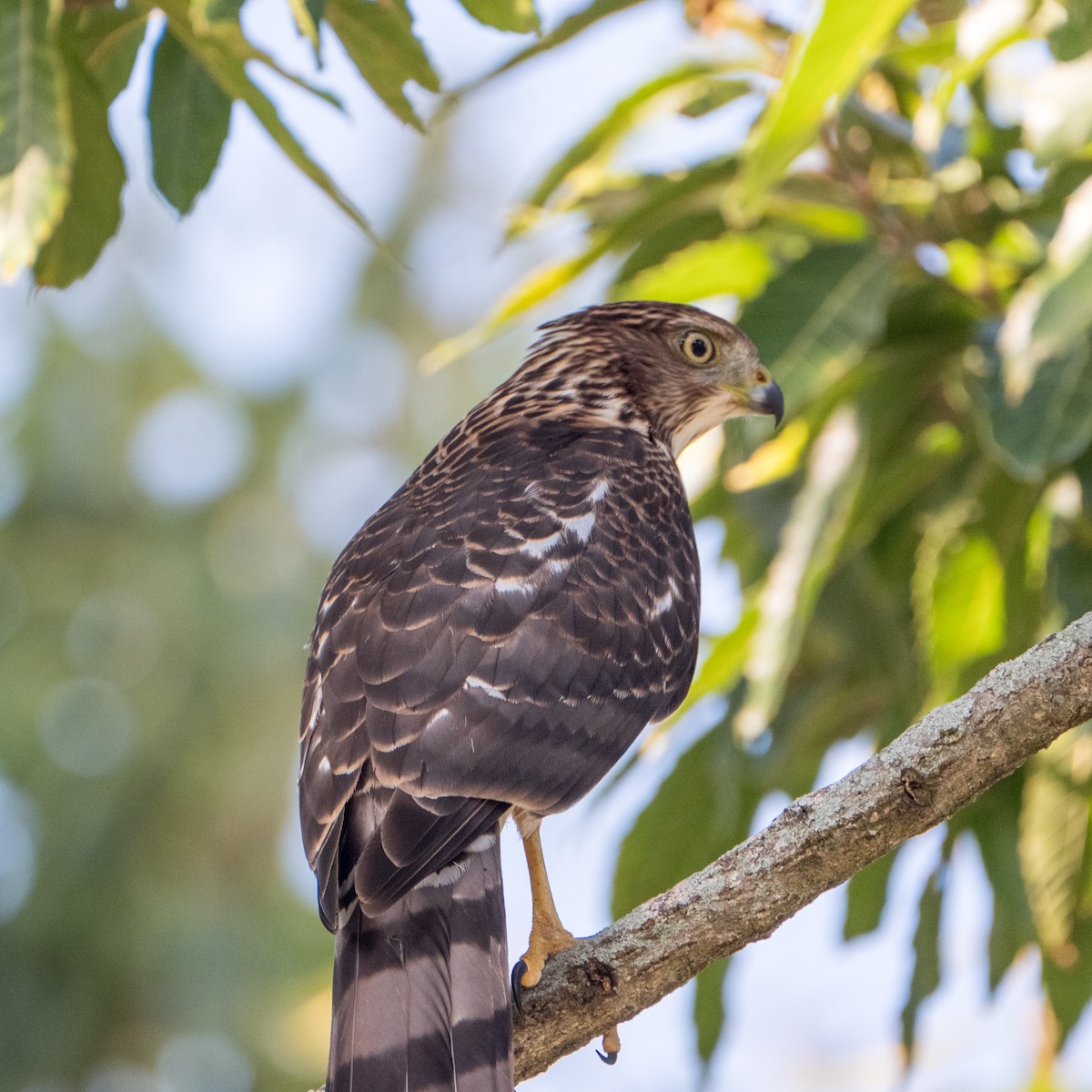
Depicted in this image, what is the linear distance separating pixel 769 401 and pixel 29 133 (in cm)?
224

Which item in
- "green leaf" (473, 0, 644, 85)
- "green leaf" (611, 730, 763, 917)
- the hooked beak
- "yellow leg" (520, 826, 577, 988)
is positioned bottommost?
"green leaf" (611, 730, 763, 917)

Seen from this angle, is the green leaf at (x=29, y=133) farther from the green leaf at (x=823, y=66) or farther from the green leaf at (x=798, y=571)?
the green leaf at (x=798, y=571)

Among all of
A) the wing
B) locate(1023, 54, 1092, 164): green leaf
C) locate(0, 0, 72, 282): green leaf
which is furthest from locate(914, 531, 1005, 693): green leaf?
locate(0, 0, 72, 282): green leaf

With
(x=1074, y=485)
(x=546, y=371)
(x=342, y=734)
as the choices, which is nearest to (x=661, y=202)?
(x=546, y=371)

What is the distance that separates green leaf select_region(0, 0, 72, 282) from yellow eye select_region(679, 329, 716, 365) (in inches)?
86.8

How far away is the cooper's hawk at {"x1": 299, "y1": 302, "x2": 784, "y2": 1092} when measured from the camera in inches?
111

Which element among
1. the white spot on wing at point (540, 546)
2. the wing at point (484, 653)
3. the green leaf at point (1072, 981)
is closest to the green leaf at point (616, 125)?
the wing at point (484, 653)

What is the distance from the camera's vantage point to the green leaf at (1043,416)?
3.57m

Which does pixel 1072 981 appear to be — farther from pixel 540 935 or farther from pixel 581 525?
pixel 581 525

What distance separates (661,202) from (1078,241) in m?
1.58

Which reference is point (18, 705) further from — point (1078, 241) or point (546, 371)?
point (1078, 241)

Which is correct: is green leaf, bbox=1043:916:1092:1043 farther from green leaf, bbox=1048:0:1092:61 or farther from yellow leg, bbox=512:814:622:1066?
green leaf, bbox=1048:0:1092:61

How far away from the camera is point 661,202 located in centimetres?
444

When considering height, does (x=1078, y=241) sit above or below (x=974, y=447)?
above
